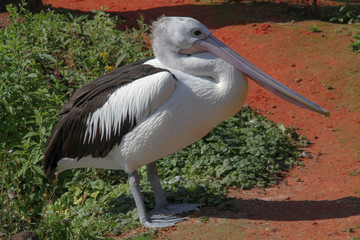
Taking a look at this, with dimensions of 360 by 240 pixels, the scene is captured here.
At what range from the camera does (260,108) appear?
6.88 metres

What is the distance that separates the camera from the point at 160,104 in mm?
3932

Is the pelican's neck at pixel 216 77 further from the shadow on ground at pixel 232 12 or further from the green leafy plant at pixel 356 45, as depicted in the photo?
the shadow on ground at pixel 232 12

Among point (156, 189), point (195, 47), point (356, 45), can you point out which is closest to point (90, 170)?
point (156, 189)

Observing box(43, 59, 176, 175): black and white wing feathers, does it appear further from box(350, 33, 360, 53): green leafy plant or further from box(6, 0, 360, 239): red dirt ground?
box(350, 33, 360, 53): green leafy plant

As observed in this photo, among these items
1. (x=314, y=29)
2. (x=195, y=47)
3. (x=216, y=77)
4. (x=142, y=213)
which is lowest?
(x=142, y=213)

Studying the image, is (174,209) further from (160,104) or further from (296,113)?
(296,113)

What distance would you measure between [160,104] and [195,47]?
575 mm

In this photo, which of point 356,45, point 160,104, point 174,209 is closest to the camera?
point 160,104

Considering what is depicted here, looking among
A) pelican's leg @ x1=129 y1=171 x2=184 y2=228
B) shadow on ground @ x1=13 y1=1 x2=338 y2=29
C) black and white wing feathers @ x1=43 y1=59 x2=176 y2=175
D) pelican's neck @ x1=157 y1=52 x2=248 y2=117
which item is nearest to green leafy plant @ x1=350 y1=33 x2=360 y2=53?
shadow on ground @ x1=13 y1=1 x2=338 y2=29

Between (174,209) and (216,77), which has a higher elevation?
(216,77)

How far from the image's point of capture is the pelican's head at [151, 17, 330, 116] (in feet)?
13.3

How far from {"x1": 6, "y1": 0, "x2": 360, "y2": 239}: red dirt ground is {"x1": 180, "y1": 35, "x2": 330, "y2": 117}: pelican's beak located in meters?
0.94

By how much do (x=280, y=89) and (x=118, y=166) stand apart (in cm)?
146

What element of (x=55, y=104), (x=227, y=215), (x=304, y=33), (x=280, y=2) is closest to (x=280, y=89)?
(x=227, y=215)
